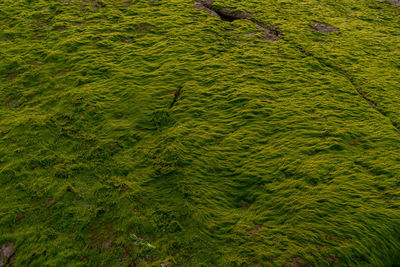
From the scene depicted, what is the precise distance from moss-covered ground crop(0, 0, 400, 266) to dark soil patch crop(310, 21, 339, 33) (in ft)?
0.42

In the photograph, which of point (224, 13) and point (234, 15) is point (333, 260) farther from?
point (224, 13)

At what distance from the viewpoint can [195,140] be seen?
3.76 metres

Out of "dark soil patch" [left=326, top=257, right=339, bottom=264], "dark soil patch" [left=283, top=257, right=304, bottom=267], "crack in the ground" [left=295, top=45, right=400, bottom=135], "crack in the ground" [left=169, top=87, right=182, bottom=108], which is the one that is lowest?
"dark soil patch" [left=283, top=257, right=304, bottom=267]

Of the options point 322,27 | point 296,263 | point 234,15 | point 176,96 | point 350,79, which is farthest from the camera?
point 234,15

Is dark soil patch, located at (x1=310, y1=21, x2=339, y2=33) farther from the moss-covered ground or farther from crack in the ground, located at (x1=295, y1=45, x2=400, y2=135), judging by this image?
crack in the ground, located at (x1=295, y1=45, x2=400, y2=135)

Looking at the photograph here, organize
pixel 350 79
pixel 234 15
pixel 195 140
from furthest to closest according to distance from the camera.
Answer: pixel 234 15
pixel 350 79
pixel 195 140

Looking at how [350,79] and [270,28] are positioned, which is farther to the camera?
[270,28]

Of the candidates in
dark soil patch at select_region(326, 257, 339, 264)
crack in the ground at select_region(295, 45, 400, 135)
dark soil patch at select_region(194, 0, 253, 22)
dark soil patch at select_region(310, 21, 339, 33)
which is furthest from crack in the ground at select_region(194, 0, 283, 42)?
dark soil patch at select_region(326, 257, 339, 264)

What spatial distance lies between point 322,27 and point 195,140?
4.77m

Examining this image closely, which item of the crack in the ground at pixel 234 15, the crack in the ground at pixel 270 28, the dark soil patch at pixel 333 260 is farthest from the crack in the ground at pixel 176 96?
the dark soil patch at pixel 333 260

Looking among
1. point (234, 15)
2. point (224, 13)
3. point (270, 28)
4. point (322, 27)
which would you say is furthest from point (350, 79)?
point (224, 13)

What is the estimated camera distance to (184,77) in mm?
4723

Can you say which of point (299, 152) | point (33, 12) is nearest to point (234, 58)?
point (299, 152)

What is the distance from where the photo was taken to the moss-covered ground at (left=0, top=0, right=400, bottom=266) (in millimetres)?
2768
